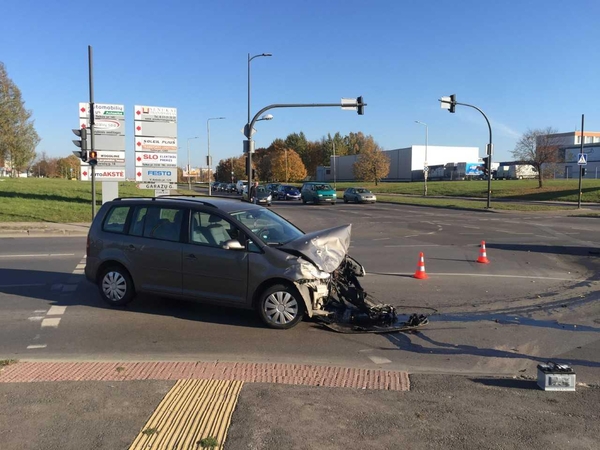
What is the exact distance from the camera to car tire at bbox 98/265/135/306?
24.5 ft

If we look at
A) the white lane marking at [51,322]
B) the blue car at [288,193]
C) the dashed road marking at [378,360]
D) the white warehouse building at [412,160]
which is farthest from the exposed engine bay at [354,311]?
the white warehouse building at [412,160]

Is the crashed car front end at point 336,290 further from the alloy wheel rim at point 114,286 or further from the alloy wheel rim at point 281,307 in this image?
the alloy wheel rim at point 114,286

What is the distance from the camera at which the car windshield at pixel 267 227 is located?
22.5 feet

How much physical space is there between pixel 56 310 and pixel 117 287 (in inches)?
37.3

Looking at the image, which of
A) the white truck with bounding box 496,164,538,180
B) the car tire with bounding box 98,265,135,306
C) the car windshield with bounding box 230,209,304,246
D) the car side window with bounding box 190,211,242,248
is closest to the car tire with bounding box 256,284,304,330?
the car windshield with bounding box 230,209,304,246

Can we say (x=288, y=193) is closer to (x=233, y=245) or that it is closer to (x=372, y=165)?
(x=372, y=165)

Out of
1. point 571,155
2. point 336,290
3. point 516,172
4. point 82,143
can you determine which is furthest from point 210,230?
point 571,155

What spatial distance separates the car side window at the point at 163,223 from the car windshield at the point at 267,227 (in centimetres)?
88

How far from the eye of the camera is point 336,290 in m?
6.84

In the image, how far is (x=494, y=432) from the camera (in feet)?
12.1

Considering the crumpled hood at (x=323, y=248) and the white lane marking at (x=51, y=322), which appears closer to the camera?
the crumpled hood at (x=323, y=248)

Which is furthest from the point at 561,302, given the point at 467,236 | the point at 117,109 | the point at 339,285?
the point at 117,109

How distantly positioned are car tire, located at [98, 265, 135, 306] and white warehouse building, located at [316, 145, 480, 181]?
89.9 meters

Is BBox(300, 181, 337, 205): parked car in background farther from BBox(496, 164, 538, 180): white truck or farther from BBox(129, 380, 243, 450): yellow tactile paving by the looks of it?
BBox(496, 164, 538, 180): white truck
